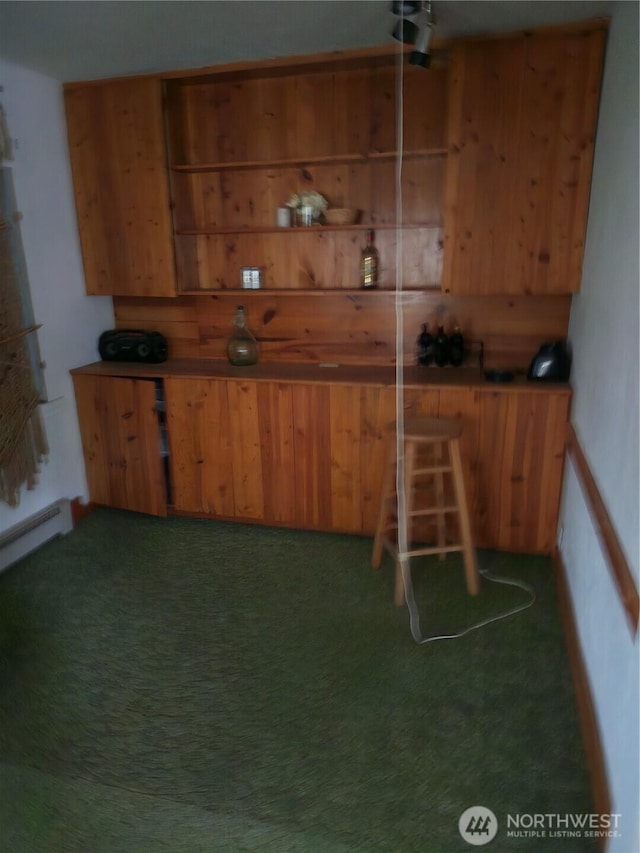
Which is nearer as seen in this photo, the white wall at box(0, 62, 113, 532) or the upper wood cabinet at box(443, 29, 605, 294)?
the upper wood cabinet at box(443, 29, 605, 294)

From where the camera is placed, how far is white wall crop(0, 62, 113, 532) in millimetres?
2797

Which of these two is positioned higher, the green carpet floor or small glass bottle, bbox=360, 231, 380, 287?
small glass bottle, bbox=360, 231, 380, 287

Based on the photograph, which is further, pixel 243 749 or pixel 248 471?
pixel 248 471

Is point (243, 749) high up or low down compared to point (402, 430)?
down

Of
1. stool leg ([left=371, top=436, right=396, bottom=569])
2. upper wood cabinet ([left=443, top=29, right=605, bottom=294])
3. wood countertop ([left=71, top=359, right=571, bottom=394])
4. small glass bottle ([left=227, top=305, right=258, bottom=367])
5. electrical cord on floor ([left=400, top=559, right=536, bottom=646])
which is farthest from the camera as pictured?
small glass bottle ([left=227, top=305, right=258, bottom=367])

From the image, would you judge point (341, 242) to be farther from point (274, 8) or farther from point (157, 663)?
point (157, 663)

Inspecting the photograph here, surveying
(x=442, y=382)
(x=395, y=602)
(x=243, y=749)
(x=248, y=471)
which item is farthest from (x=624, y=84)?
(x=243, y=749)

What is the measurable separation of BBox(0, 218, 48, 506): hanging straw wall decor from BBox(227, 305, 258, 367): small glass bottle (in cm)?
98

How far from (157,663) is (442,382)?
5.52 ft

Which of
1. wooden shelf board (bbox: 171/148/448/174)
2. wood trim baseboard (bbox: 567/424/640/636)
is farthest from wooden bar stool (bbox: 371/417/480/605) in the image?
wooden shelf board (bbox: 171/148/448/174)

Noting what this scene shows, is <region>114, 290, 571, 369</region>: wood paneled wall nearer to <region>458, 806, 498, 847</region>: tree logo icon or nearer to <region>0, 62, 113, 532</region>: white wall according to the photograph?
<region>0, 62, 113, 532</region>: white wall

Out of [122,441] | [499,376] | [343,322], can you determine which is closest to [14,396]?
[122,441]

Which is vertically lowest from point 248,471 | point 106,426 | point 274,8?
point 248,471

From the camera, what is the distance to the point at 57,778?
1736 millimetres
